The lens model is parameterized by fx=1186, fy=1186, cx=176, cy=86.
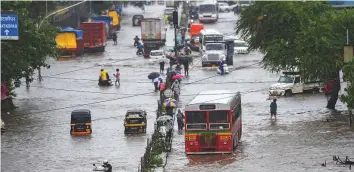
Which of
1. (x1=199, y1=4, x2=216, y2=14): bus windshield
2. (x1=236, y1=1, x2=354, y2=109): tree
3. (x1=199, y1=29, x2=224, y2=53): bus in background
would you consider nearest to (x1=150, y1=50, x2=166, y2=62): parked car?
(x1=199, y1=29, x2=224, y2=53): bus in background

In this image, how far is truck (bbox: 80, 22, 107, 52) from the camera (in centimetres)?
9112

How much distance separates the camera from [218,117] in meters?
44.3

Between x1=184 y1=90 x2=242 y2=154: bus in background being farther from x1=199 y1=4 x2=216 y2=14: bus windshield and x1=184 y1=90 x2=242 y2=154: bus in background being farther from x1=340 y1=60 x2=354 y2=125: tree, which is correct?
x1=199 y1=4 x2=216 y2=14: bus windshield

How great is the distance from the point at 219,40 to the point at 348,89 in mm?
43970

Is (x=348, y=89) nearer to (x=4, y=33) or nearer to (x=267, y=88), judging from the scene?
(x=4, y=33)

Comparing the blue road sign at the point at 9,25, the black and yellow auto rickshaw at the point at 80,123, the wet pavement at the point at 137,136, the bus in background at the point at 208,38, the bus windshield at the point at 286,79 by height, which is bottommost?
the wet pavement at the point at 137,136

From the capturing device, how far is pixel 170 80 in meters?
66.8

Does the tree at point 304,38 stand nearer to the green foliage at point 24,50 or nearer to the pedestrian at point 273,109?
the pedestrian at point 273,109

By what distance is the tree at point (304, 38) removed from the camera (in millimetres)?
56688

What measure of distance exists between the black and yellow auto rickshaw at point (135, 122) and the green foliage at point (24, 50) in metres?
9.71

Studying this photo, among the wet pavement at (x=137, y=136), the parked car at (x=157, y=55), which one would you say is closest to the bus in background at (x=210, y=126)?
the wet pavement at (x=137, y=136)

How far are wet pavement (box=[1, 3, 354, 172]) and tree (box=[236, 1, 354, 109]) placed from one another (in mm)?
2081

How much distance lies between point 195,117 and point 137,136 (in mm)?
7023

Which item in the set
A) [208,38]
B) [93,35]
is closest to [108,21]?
[93,35]
